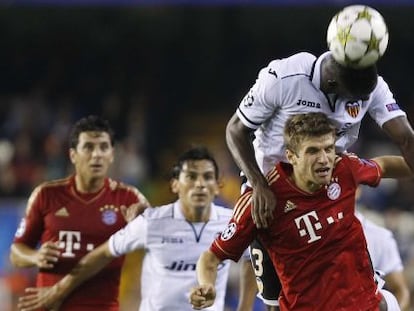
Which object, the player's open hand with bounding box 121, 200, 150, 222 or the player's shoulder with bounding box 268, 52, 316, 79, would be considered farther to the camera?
the player's open hand with bounding box 121, 200, 150, 222

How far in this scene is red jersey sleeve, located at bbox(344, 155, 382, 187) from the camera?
6469mm

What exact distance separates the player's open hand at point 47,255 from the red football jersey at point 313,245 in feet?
5.15

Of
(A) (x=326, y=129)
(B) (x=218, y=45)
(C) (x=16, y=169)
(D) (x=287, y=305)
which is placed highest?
(B) (x=218, y=45)

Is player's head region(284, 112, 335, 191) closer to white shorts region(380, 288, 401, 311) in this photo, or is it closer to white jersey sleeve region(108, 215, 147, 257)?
white shorts region(380, 288, 401, 311)

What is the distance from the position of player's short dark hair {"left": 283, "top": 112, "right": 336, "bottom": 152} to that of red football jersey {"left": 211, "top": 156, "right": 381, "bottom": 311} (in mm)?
238

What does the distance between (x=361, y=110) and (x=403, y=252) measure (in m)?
6.49

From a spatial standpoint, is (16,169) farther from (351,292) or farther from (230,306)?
(351,292)

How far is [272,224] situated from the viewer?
20.6ft

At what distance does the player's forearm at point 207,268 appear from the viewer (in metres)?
6.18

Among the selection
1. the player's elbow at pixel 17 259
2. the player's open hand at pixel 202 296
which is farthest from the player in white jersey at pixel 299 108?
the player's elbow at pixel 17 259

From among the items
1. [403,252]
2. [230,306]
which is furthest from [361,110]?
[403,252]

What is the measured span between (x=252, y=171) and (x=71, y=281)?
1.92 metres

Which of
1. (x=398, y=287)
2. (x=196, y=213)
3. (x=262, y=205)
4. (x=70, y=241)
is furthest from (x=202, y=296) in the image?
(x=398, y=287)

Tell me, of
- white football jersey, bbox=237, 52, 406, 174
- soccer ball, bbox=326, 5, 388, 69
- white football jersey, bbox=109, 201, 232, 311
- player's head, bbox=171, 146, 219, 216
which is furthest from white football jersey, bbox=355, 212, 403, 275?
soccer ball, bbox=326, 5, 388, 69
